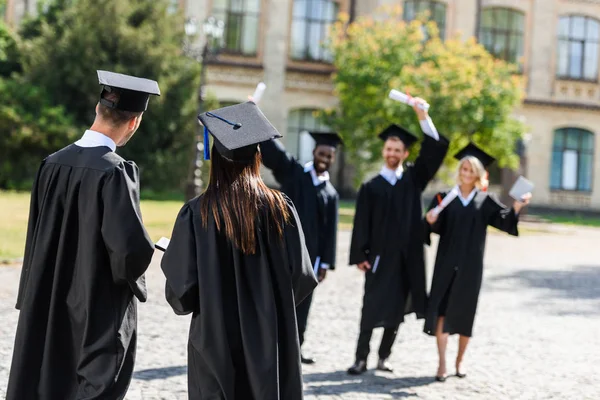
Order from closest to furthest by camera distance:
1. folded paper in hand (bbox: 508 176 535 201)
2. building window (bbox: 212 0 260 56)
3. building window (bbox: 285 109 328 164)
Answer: folded paper in hand (bbox: 508 176 535 201)
building window (bbox: 212 0 260 56)
building window (bbox: 285 109 328 164)

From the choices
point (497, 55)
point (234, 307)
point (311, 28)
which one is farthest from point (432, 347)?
point (497, 55)

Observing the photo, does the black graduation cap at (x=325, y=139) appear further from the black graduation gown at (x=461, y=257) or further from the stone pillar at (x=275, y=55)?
the stone pillar at (x=275, y=55)

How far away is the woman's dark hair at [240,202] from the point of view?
A: 12.6 ft

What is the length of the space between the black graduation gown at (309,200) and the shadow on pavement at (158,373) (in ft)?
4.88

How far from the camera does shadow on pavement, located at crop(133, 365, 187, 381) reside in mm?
6318

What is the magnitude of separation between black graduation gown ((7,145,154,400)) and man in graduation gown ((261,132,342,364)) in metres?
3.09

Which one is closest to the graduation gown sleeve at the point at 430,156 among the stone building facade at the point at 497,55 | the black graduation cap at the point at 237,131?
the black graduation cap at the point at 237,131

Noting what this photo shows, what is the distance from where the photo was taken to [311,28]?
35031 mm

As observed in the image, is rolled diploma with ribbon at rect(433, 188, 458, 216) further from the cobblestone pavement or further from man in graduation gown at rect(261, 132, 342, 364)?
the cobblestone pavement

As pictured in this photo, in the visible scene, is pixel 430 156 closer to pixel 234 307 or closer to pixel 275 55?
pixel 234 307

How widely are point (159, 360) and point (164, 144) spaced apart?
22882mm

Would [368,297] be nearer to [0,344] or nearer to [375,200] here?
[375,200]

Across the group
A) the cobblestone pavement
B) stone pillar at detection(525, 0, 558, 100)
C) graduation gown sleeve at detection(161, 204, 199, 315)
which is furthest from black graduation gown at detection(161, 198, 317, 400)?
stone pillar at detection(525, 0, 558, 100)

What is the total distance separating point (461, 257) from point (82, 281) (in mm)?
3652
